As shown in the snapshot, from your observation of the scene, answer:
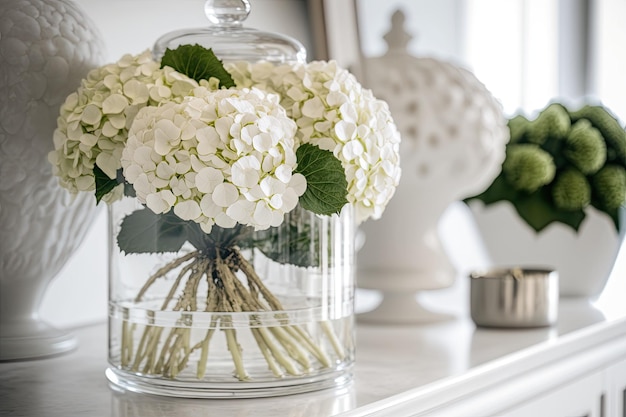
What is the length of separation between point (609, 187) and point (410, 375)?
0.57 meters

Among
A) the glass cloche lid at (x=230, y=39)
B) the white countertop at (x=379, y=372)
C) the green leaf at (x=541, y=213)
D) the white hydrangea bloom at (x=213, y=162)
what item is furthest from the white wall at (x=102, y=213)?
the green leaf at (x=541, y=213)

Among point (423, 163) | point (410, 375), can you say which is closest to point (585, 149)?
point (423, 163)

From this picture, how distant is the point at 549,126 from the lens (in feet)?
3.93

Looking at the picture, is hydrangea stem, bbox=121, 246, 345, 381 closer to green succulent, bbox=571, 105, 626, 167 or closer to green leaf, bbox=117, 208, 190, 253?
green leaf, bbox=117, 208, 190, 253

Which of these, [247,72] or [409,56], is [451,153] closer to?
[409,56]

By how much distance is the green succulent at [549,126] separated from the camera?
3.91ft

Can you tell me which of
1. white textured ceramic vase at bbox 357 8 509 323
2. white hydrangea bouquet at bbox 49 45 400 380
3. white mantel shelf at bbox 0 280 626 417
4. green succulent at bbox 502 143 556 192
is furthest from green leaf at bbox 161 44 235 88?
green succulent at bbox 502 143 556 192

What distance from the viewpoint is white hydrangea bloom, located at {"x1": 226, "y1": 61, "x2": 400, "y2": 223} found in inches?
25.0

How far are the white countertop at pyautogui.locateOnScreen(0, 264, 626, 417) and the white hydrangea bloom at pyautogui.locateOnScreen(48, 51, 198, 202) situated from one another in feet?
0.47

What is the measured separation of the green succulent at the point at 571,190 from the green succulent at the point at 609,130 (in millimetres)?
56

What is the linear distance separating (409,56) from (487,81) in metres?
0.77

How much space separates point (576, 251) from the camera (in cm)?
119

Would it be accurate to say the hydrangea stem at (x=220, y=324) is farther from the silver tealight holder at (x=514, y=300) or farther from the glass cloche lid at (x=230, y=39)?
the silver tealight holder at (x=514, y=300)

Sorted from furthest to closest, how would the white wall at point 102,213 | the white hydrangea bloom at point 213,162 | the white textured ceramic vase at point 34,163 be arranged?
the white wall at point 102,213 < the white textured ceramic vase at point 34,163 < the white hydrangea bloom at point 213,162
